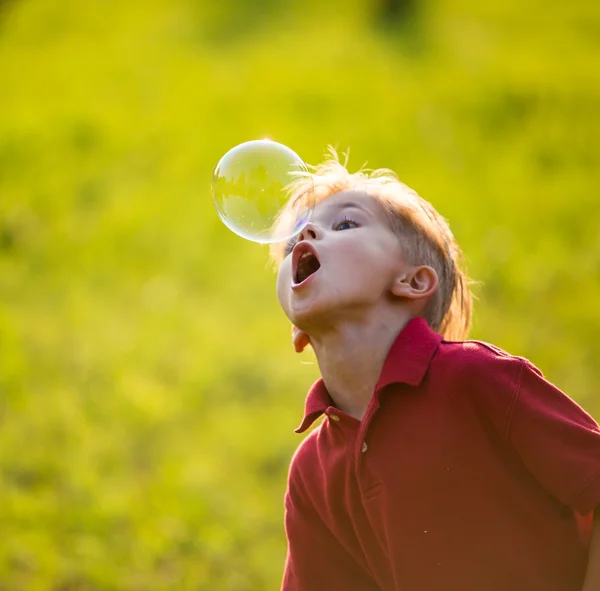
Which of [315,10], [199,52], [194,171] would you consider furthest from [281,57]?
[194,171]

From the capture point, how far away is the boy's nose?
6.53 feet

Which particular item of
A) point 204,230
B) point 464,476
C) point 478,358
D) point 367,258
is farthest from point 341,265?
point 204,230

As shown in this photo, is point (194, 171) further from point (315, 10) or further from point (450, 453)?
point (450, 453)

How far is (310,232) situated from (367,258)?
0.47ft

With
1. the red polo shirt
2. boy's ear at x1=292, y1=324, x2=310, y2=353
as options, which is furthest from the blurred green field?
the red polo shirt

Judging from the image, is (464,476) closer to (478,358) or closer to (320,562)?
(478,358)

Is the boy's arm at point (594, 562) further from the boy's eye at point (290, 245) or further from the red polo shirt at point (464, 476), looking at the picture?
the boy's eye at point (290, 245)

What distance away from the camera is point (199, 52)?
29.8ft

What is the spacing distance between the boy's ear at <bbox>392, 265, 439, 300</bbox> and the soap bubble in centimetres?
38

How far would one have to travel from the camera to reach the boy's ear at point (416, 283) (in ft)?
6.53

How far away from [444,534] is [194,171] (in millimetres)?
5595

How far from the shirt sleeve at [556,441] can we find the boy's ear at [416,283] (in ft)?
0.98

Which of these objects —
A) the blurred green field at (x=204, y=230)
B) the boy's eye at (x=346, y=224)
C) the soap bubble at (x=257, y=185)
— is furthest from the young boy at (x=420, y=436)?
the blurred green field at (x=204, y=230)

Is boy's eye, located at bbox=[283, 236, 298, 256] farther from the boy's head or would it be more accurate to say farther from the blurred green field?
the blurred green field
